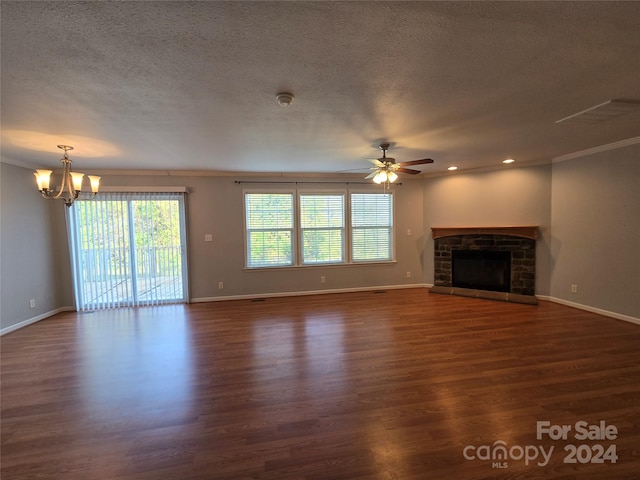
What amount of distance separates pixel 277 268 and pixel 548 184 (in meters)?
5.01

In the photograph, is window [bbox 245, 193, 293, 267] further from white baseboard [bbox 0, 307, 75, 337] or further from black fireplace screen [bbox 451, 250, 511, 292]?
→ black fireplace screen [bbox 451, 250, 511, 292]

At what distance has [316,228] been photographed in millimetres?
5613

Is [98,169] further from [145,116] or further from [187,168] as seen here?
[145,116]

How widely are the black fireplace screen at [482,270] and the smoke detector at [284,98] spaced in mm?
4625

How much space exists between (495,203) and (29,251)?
7.79 metres

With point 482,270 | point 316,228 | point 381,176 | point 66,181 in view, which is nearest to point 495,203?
point 482,270

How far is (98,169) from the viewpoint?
185 inches

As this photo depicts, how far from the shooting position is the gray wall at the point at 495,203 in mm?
4801

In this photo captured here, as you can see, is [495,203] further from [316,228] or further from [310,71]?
[310,71]

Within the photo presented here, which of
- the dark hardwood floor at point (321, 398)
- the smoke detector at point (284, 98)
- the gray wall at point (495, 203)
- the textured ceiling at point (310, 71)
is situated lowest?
the dark hardwood floor at point (321, 398)

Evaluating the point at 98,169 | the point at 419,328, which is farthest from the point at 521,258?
the point at 98,169

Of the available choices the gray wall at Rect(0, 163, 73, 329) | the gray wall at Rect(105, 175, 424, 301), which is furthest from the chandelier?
the gray wall at Rect(105, 175, 424, 301)

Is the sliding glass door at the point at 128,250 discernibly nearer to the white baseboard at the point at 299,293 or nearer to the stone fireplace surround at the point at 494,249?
the white baseboard at the point at 299,293

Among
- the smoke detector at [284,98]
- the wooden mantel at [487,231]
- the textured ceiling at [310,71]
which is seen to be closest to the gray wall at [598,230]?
the wooden mantel at [487,231]
